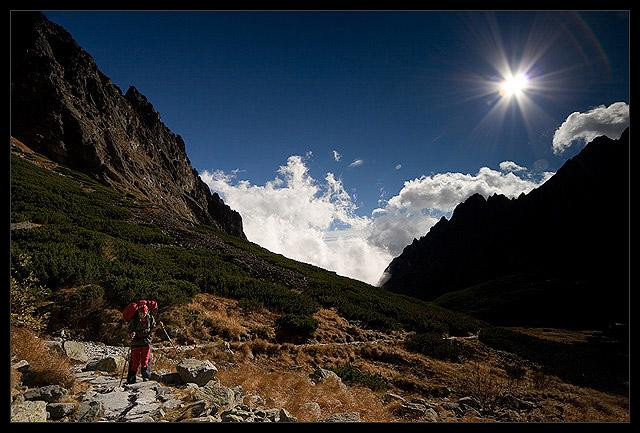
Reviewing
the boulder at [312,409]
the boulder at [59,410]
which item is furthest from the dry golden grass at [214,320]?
the boulder at [59,410]

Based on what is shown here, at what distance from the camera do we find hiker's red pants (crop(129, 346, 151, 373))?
8.24 m

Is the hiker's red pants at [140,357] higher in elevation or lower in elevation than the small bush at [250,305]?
lower

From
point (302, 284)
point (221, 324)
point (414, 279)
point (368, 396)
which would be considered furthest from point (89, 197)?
point (414, 279)

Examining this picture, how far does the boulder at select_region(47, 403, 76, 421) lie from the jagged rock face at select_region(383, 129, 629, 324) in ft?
342

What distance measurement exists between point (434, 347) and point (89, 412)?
16.9 meters

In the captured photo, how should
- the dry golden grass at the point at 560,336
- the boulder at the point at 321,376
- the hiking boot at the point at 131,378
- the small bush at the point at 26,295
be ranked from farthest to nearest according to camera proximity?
the dry golden grass at the point at 560,336, the boulder at the point at 321,376, the small bush at the point at 26,295, the hiking boot at the point at 131,378

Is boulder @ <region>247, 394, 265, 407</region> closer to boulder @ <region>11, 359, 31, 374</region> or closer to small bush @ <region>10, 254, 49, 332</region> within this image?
boulder @ <region>11, 359, 31, 374</region>

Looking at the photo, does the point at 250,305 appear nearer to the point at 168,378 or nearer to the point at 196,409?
the point at 168,378

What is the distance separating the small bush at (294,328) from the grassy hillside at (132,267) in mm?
1643

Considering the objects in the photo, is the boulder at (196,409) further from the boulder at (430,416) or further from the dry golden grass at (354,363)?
the boulder at (430,416)

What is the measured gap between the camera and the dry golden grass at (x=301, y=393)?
27.6 feet

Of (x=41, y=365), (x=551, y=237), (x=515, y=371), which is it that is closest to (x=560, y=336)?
(x=515, y=371)

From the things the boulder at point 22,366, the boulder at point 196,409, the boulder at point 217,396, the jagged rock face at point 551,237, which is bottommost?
the boulder at point 22,366
